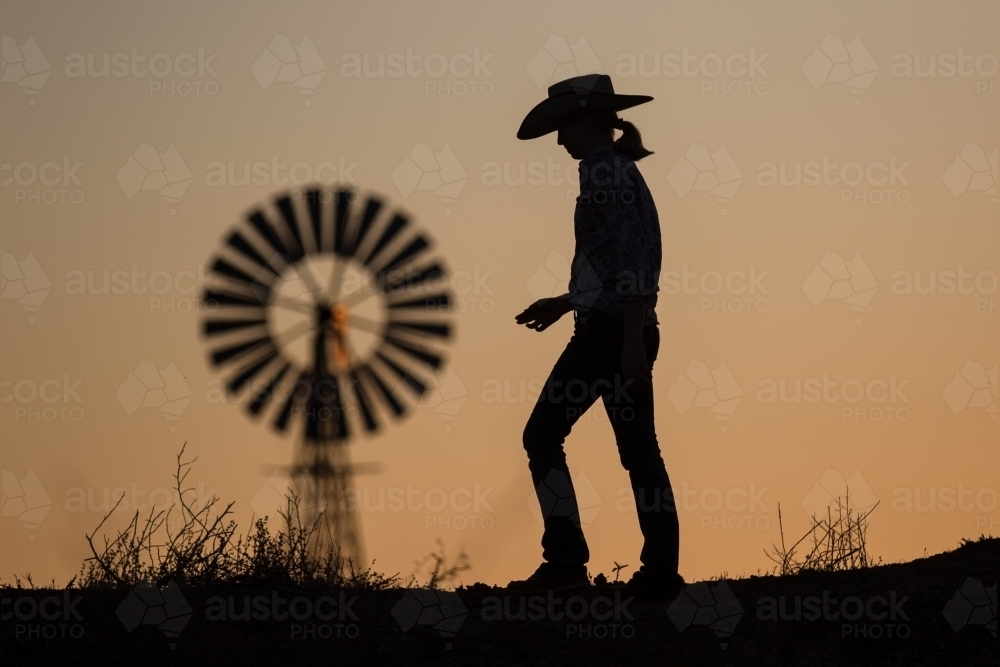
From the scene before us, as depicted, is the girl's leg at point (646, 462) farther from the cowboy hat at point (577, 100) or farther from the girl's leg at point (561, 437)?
the cowboy hat at point (577, 100)

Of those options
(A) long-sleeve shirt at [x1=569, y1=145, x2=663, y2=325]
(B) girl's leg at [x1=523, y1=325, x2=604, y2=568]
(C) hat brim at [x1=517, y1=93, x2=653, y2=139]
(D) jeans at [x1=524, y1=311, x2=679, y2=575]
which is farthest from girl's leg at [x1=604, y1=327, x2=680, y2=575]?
(C) hat brim at [x1=517, y1=93, x2=653, y2=139]

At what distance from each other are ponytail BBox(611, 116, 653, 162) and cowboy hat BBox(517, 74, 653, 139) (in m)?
0.07

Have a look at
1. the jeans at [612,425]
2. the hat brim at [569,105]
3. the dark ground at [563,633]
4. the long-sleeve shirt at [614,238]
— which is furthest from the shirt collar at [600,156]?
the dark ground at [563,633]

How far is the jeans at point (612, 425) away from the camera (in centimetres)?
573

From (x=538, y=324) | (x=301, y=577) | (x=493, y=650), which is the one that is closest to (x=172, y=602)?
(x=301, y=577)

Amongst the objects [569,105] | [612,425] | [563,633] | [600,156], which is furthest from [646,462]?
[569,105]

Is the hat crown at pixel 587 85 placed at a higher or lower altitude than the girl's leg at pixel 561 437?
higher

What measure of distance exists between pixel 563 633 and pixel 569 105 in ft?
7.12

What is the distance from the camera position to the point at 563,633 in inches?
216

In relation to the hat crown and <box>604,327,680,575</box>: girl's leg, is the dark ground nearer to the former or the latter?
<box>604,327,680,575</box>: girl's leg

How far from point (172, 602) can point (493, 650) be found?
55.9 inches

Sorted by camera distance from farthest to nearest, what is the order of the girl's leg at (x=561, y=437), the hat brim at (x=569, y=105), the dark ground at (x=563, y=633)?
the hat brim at (x=569, y=105) → the girl's leg at (x=561, y=437) → the dark ground at (x=563, y=633)

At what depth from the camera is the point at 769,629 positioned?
5453 millimetres

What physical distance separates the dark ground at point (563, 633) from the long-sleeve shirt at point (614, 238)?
4.09 ft
